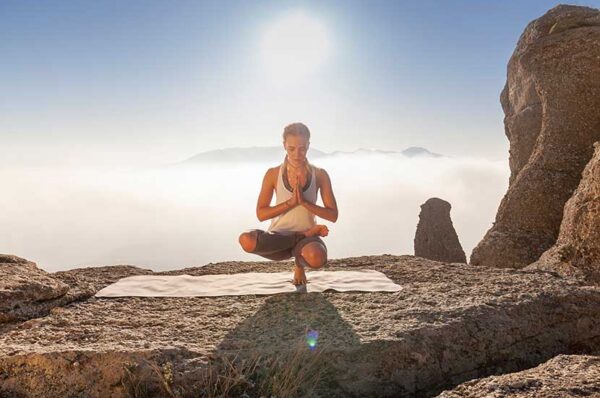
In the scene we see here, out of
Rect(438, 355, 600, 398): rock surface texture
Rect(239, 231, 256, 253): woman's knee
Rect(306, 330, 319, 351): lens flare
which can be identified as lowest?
Rect(438, 355, 600, 398): rock surface texture

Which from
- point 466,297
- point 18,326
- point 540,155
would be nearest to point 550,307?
point 466,297

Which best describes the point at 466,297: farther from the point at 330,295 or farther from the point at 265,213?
the point at 265,213

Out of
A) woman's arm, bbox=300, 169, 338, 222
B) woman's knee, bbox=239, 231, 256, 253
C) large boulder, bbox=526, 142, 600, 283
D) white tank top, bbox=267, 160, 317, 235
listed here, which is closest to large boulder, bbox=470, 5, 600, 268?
large boulder, bbox=526, 142, 600, 283

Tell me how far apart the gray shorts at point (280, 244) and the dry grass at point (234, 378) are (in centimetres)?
207

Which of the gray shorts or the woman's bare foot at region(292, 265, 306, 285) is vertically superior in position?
the gray shorts

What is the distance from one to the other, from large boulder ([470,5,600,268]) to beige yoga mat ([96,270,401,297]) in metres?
6.28

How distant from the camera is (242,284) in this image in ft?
21.5

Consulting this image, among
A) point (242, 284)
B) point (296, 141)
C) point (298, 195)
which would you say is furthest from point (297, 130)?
point (242, 284)

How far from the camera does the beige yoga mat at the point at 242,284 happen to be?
607 centimetres

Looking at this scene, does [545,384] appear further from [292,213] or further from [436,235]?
[436,235]

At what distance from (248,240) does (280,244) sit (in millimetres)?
368

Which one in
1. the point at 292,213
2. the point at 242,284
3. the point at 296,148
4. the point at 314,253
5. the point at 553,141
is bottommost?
the point at 242,284

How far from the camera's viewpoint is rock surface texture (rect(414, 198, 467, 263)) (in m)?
18.6

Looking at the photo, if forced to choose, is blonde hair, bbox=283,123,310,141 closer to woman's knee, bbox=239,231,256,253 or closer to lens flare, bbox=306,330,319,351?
woman's knee, bbox=239,231,256,253
